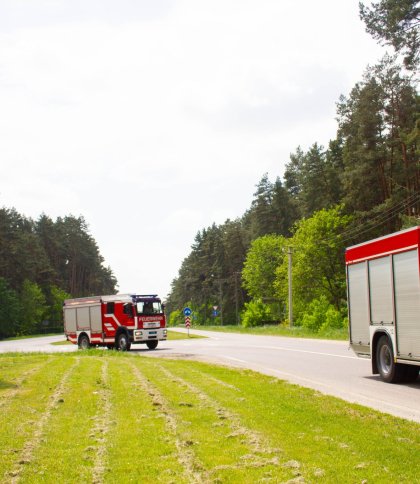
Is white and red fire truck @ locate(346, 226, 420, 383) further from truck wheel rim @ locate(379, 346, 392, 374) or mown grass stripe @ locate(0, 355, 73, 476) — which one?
mown grass stripe @ locate(0, 355, 73, 476)

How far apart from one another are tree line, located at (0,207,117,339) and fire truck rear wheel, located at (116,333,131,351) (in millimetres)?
51484

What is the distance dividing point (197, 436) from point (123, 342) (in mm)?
24419

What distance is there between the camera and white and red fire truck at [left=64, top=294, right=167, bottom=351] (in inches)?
1262

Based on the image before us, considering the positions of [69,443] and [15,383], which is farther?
[15,383]

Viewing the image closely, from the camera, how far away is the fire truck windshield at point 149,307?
3222 cm

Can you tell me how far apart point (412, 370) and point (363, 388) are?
1.37 meters

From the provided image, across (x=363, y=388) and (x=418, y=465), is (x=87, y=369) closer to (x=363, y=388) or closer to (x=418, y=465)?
(x=363, y=388)

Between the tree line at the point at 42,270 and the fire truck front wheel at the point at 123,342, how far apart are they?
51.5 metres

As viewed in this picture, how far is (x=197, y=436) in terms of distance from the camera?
8227mm

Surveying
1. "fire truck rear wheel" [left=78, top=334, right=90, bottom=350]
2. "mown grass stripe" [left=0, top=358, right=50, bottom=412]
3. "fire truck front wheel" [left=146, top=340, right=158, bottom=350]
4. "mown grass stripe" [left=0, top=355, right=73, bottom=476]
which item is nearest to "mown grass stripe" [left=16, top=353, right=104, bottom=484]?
"mown grass stripe" [left=0, top=355, right=73, bottom=476]

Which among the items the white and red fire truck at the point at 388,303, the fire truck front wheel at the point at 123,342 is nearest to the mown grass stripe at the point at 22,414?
the white and red fire truck at the point at 388,303

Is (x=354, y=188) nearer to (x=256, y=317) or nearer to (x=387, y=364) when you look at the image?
(x=256, y=317)

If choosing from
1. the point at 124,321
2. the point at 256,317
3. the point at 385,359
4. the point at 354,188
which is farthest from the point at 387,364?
the point at 256,317

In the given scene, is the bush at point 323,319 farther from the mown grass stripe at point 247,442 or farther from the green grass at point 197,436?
the mown grass stripe at point 247,442
